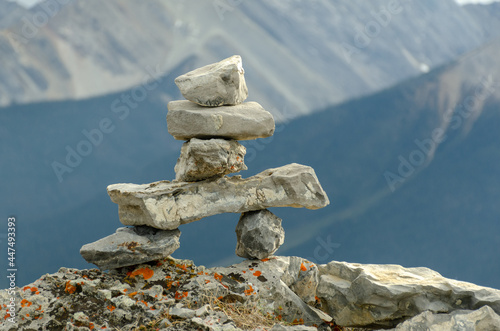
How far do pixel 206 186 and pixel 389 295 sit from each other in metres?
2.71

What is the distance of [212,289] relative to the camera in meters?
7.04

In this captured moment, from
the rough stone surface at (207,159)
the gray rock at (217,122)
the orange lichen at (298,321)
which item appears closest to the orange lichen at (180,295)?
the rough stone surface at (207,159)

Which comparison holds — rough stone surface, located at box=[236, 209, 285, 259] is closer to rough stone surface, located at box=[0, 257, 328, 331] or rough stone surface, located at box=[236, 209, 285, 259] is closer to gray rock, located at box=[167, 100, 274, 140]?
rough stone surface, located at box=[0, 257, 328, 331]

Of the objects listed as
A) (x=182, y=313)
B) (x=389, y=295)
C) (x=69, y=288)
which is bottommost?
(x=182, y=313)

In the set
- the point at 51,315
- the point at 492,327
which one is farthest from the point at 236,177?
the point at 492,327

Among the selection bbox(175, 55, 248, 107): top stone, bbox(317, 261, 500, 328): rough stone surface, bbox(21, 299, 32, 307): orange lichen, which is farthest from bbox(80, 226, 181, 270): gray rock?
bbox(317, 261, 500, 328): rough stone surface

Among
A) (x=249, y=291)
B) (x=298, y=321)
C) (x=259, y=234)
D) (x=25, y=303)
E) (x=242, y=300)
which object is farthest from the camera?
(x=259, y=234)

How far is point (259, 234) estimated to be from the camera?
782 cm

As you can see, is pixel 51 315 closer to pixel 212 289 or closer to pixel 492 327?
pixel 212 289

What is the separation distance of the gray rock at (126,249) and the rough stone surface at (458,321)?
10.1 feet

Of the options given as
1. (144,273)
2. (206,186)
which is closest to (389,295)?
(206,186)

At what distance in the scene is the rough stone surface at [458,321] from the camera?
6.23 meters

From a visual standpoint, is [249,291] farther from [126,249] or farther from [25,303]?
[25,303]

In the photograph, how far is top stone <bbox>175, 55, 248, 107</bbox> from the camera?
7191 mm
